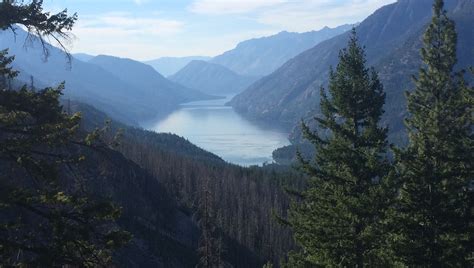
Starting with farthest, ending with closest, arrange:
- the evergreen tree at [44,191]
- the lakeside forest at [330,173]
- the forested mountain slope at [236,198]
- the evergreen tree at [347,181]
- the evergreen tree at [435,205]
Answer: the forested mountain slope at [236,198]
the evergreen tree at [347,181]
the evergreen tree at [435,205]
the lakeside forest at [330,173]
the evergreen tree at [44,191]

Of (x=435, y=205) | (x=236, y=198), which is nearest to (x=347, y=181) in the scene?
(x=435, y=205)

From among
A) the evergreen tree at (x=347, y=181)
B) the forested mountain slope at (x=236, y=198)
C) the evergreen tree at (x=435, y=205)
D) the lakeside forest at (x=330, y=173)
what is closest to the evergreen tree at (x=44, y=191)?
the lakeside forest at (x=330, y=173)

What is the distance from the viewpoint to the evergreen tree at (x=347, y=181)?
20.6 m

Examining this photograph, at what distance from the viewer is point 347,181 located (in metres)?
22.2

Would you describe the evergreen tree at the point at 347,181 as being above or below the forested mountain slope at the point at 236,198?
above

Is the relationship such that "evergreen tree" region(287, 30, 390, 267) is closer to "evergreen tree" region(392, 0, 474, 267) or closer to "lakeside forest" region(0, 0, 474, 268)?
"lakeside forest" region(0, 0, 474, 268)

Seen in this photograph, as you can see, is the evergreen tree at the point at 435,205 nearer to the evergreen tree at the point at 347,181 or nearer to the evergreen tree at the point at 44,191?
the evergreen tree at the point at 347,181

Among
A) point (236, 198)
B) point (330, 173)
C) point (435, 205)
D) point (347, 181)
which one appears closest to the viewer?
point (435, 205)

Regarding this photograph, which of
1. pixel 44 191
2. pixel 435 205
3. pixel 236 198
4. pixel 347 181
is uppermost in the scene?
pixel 44 191

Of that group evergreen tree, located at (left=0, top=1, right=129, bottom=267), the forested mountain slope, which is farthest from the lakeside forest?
the forested mountain slope

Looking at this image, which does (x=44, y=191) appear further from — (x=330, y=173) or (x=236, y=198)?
(x=236, y=198)

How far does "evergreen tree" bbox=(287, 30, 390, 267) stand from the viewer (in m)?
20.6

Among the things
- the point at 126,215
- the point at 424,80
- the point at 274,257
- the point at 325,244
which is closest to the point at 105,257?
the point at 325,244

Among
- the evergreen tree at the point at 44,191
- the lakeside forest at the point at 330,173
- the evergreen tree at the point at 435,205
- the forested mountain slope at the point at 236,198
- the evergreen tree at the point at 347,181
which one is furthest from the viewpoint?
the forested mountain slope at the point at 236,198
